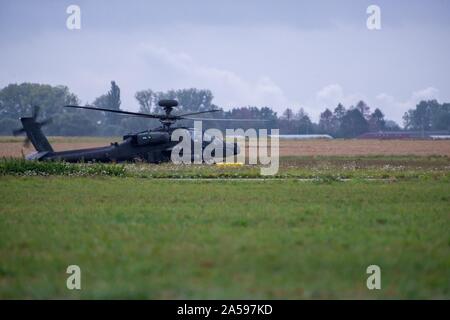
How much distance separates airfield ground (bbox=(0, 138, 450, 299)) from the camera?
9.73m

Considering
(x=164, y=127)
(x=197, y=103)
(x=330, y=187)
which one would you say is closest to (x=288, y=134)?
(x=197, y=103)

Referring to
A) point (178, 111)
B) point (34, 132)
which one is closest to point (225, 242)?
point (34, 132)

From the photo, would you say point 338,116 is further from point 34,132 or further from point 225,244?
point 225,244

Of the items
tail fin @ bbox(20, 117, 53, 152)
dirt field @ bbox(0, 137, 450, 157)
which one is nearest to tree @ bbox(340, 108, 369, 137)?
dirt field @ bbox(0, 137, 450, 157)

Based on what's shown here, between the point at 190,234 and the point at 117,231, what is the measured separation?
138 centimetres

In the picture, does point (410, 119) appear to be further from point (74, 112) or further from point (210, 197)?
point (210, 197)

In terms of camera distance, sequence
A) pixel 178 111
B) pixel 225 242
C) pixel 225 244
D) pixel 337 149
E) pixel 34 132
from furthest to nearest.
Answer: pixel 178 111, pixel 337 149, pixel 34 132, pixel 225 242, pixel 225 244

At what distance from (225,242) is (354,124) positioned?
151 m

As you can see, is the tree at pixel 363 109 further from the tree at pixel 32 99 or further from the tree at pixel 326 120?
the tree at pixel 32 99

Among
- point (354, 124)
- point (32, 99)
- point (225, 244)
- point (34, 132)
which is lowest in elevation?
point (225, 244)

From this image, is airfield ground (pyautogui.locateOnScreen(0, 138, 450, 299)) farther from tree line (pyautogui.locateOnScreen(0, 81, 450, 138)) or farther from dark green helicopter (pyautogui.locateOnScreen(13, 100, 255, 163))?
tree line (pyautogui.locateOnScreen(0, 81, 450, 138))

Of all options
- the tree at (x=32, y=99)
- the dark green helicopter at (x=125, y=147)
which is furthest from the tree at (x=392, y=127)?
the dark green helicopter at (x=125, y=147)

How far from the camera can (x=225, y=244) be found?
39.9 feet

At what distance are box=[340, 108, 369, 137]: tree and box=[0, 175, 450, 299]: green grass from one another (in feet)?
459
